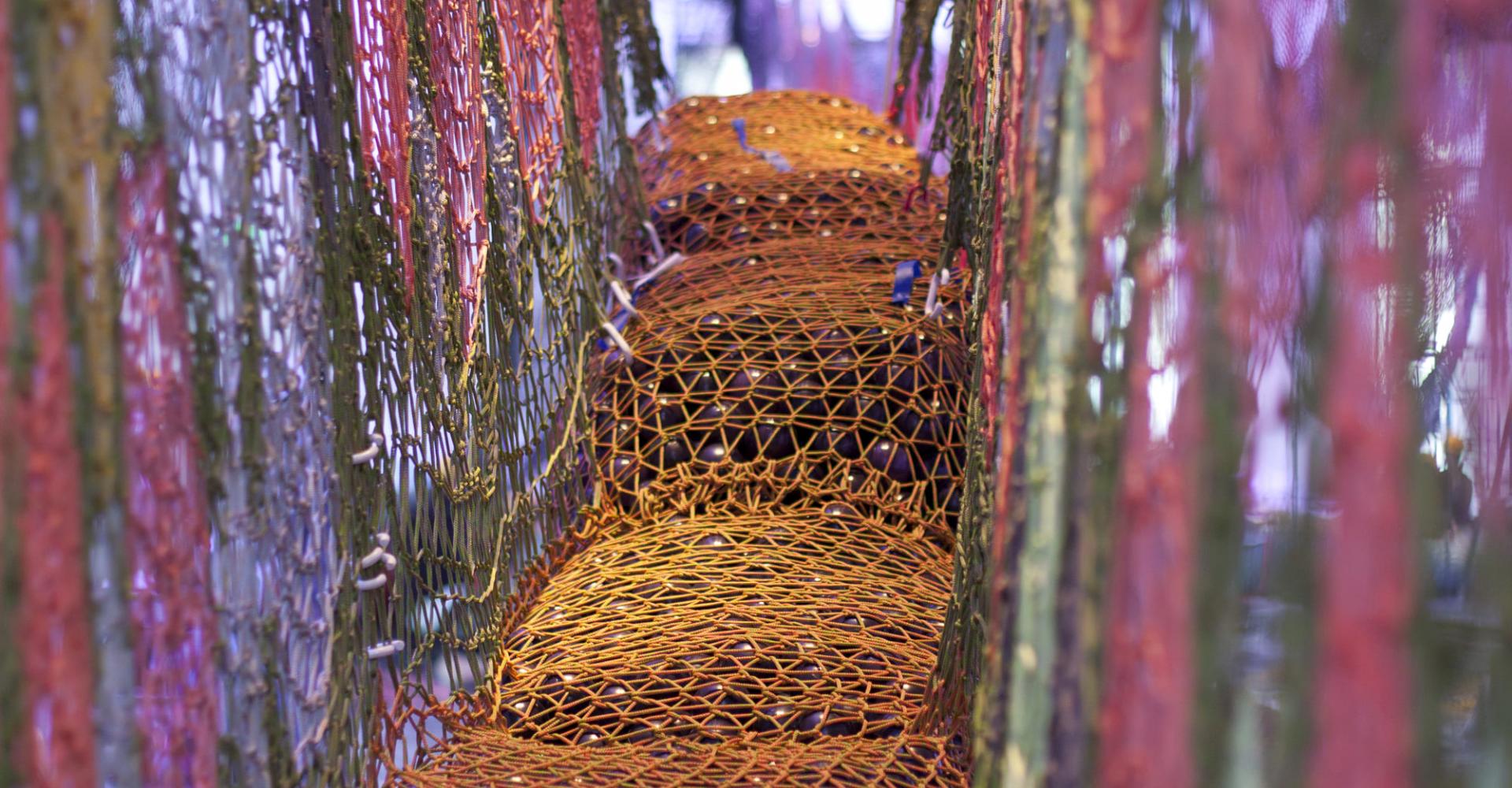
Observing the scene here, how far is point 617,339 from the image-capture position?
1.36 m

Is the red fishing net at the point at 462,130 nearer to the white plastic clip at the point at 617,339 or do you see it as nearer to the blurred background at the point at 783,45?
the white plastic clip at the point at 617,339

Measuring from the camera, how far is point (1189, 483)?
42 centimetres

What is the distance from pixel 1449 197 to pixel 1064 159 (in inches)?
4.8

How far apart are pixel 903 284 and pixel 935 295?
71 millimetres

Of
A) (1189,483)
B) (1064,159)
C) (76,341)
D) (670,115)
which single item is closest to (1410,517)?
(1189,483)

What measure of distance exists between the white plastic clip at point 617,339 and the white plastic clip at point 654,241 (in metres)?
0.22

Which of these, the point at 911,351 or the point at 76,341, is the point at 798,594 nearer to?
the point at 911,351

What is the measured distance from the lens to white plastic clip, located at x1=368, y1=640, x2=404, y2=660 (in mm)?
768

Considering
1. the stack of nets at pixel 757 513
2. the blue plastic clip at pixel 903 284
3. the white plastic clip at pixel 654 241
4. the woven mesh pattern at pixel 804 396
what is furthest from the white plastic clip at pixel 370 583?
the white plastic clip at pixel 654 241

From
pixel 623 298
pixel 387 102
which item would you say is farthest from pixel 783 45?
pixel 387 102

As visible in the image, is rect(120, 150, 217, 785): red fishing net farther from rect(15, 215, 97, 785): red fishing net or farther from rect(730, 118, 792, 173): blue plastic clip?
rect(730, 118, 792, 173): blue plastic clip

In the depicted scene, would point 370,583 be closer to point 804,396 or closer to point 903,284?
point 804,396

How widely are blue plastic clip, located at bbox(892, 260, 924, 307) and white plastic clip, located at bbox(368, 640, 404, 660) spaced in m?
0.70

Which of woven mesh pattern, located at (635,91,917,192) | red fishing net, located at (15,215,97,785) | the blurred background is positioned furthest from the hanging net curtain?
the blurred background
